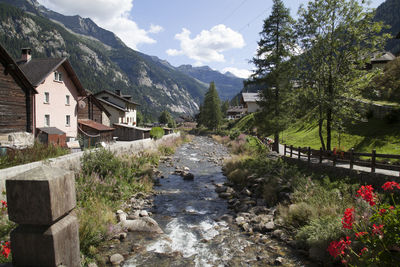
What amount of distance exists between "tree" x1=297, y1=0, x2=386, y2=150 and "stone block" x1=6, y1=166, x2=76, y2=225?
16711mm

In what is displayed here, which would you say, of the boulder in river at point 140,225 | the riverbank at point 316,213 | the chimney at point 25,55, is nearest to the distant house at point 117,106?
the chimney at point 25,55

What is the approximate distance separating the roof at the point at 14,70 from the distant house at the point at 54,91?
3.46 ft

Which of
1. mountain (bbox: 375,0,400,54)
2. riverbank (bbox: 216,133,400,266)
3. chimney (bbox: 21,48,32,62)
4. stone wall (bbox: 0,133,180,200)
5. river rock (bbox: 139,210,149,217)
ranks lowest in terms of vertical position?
river rock (bbox: 139,210,149,217)

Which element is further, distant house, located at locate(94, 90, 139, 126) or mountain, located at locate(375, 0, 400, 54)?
mountain, located at locate(375, 0, 400, 54)

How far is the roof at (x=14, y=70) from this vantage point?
18.2 metres

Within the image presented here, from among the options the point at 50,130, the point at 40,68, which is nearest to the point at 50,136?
the point at 50,130

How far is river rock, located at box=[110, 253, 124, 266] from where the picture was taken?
6.87 metres

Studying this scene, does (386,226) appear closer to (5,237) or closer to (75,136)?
(5,237)

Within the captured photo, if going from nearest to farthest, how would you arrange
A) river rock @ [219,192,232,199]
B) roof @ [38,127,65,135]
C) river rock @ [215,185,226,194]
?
river rock @ [219,192,232,199] < river rock @ [215,185,226,194] < roof @ [38,127,65,135]

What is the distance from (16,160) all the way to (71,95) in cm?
1981

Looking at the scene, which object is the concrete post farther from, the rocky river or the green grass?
the green grass

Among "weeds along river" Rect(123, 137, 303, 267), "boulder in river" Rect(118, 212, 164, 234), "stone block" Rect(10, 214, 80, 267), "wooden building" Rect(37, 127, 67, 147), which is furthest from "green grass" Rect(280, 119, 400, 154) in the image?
"wooden building" Rect(37, 127, 67, 147)

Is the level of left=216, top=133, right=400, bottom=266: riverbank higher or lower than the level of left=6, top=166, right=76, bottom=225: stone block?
lower

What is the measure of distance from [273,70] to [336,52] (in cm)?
796
